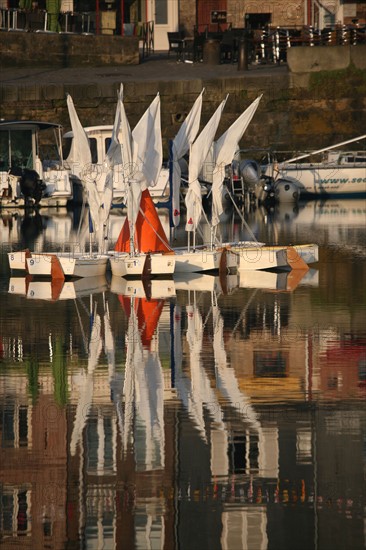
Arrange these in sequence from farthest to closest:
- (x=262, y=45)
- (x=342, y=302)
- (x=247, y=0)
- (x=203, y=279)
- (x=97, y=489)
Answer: (x=247, y=0), (x=262, y=45), (x=203, y=279), (x=342, y=302), (x=97, y=489)

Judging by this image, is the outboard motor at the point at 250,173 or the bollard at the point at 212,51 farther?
the bollard at the point at 212,51

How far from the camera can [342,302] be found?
61.9ft

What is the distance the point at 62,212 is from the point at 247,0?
20167 mm

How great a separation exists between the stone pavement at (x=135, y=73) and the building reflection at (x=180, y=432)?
1237 inches

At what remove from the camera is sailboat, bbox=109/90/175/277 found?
70.0ft

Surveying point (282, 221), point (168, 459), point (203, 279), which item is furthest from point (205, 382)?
point (282, 221)

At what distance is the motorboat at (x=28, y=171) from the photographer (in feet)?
132

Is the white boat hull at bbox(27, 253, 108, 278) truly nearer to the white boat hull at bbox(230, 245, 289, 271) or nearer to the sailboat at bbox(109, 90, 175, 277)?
the sailboat at bbox(109, 90, 175, 277)

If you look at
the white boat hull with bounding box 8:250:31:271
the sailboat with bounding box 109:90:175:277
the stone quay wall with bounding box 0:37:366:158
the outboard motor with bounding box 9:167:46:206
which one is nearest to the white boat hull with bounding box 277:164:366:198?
the stone quay wall with bounding box 0:37:366:158

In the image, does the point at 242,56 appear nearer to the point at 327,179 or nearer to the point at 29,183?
the point at 327,179

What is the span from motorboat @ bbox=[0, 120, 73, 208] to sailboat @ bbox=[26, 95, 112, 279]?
1750cm

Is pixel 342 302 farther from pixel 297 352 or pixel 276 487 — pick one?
pixel 276 487

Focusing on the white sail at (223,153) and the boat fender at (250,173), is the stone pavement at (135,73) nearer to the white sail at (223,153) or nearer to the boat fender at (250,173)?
the boat fender at (250,173)

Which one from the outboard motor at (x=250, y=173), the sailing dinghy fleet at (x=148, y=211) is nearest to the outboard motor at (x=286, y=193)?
the outboard motor at (x=250, y=173)
